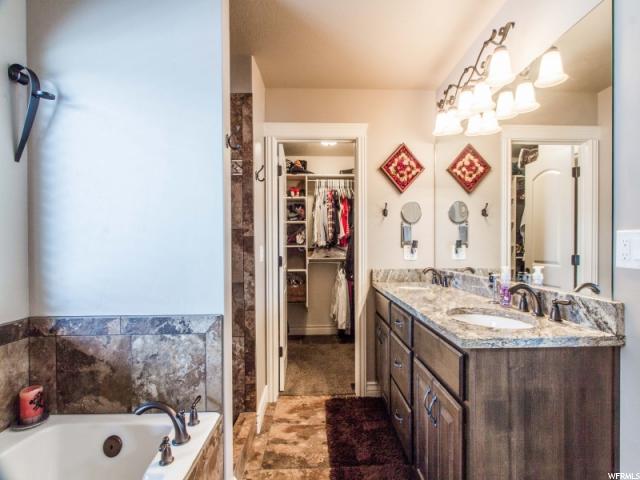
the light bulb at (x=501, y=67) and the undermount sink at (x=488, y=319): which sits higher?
the light bulb at (x=501, y=67)

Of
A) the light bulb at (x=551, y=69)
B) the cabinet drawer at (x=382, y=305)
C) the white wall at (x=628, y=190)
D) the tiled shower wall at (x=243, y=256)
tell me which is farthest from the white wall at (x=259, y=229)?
the white wall at (x=628, y=190)

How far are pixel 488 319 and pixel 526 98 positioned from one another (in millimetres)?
1112

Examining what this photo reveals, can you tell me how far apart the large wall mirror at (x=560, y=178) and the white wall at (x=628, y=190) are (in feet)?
0.11

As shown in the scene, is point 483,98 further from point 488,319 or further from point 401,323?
point 401,323

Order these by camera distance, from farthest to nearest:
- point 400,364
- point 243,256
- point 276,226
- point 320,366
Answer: point 320,366 → point 276,226 → point 243,256 → point 400,364

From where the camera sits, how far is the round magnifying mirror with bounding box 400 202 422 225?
2451 mm

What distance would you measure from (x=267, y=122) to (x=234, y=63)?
0.48m

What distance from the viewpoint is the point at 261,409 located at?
6.89 feet

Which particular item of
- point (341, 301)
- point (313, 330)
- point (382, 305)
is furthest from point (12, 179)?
point (313, 330)

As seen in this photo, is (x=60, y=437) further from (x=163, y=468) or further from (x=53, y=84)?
(x=53, y=84)

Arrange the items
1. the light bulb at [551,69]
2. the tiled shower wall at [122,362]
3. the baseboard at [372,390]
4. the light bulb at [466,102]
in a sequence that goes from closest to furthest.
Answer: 1. the tiled shower wall at [122,362]
2. the light bulb at [551,69]
3. the light bulb at [466,102]
4. the baseboard at [372,390]

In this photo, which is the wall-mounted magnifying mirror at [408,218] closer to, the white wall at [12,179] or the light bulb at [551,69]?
the light bulb at [551,69]

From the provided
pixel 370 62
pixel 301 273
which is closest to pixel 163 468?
pixel 370 62

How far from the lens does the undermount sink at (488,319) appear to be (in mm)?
1408
